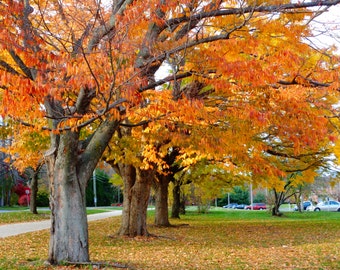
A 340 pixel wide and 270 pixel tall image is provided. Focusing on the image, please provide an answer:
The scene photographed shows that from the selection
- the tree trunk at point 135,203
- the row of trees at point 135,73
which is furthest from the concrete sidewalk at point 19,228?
the row of trees at point 135,73

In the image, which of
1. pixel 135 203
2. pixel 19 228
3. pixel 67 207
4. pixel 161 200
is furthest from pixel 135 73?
pixel 161 200

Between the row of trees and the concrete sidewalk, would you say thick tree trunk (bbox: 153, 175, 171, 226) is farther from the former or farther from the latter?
the row of trees

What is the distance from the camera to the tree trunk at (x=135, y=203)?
15734 mm

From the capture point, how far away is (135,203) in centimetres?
1594

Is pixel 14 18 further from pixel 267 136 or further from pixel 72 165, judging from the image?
Answer: pixel 267 136

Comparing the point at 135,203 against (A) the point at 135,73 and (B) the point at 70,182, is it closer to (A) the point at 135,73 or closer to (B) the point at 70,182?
(B) the point at 70,182

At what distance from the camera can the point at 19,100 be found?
21.4 ft

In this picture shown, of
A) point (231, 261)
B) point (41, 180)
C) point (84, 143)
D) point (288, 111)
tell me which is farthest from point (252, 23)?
point (41, 180)

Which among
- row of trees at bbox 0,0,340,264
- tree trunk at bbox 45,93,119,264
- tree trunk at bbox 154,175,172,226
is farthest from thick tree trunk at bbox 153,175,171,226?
tree trunk at bbox 45,93,119,264

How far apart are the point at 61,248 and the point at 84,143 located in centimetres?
212

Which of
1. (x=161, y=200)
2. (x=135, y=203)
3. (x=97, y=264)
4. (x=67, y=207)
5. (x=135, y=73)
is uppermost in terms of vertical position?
(x=135, y=73)

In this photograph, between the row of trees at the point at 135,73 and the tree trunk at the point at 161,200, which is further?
the tree trunk at the point at 161,200

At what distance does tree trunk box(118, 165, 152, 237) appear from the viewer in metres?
15.7

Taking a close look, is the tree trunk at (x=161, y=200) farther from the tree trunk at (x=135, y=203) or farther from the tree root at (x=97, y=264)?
the tree root at (x=97, y=264)
